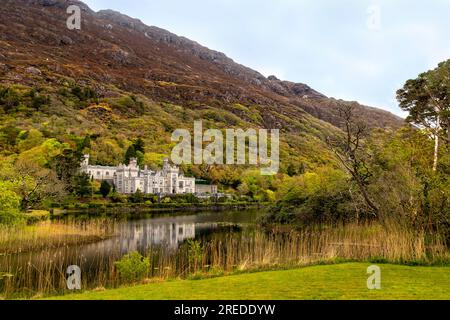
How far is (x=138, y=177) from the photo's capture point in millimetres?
71875

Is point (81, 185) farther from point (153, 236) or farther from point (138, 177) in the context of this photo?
point (153, 236)

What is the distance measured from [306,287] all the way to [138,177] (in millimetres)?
65781

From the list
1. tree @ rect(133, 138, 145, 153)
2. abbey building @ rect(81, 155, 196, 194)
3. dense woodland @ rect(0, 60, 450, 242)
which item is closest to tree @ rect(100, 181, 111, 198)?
dense woodland @ rect(0, 60, 450, 242)

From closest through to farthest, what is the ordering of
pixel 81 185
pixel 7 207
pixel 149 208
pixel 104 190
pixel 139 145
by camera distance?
pixel 7 207, pixel 81 185, pixel 149 208, pixel 104 190, pixel 139 145

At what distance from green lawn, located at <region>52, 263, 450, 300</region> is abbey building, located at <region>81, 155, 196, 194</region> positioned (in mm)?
61570

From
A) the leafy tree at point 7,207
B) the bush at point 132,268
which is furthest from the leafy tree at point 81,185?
the bush at point 132,268

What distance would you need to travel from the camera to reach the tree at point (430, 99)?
21.8m

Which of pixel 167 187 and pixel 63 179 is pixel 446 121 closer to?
pixel 63 179

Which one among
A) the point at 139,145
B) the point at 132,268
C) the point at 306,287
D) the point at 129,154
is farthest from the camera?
the point at 139,145

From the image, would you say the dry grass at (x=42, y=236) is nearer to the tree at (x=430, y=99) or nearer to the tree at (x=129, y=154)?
the tree at (x=430, y=99)

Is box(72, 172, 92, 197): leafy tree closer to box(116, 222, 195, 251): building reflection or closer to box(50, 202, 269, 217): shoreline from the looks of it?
box(50, 202, 269, 217): shoreline

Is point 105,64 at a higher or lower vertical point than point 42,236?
higher

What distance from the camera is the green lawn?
7512 mm

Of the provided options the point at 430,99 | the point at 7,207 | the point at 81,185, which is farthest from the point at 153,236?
the point at 81,185
